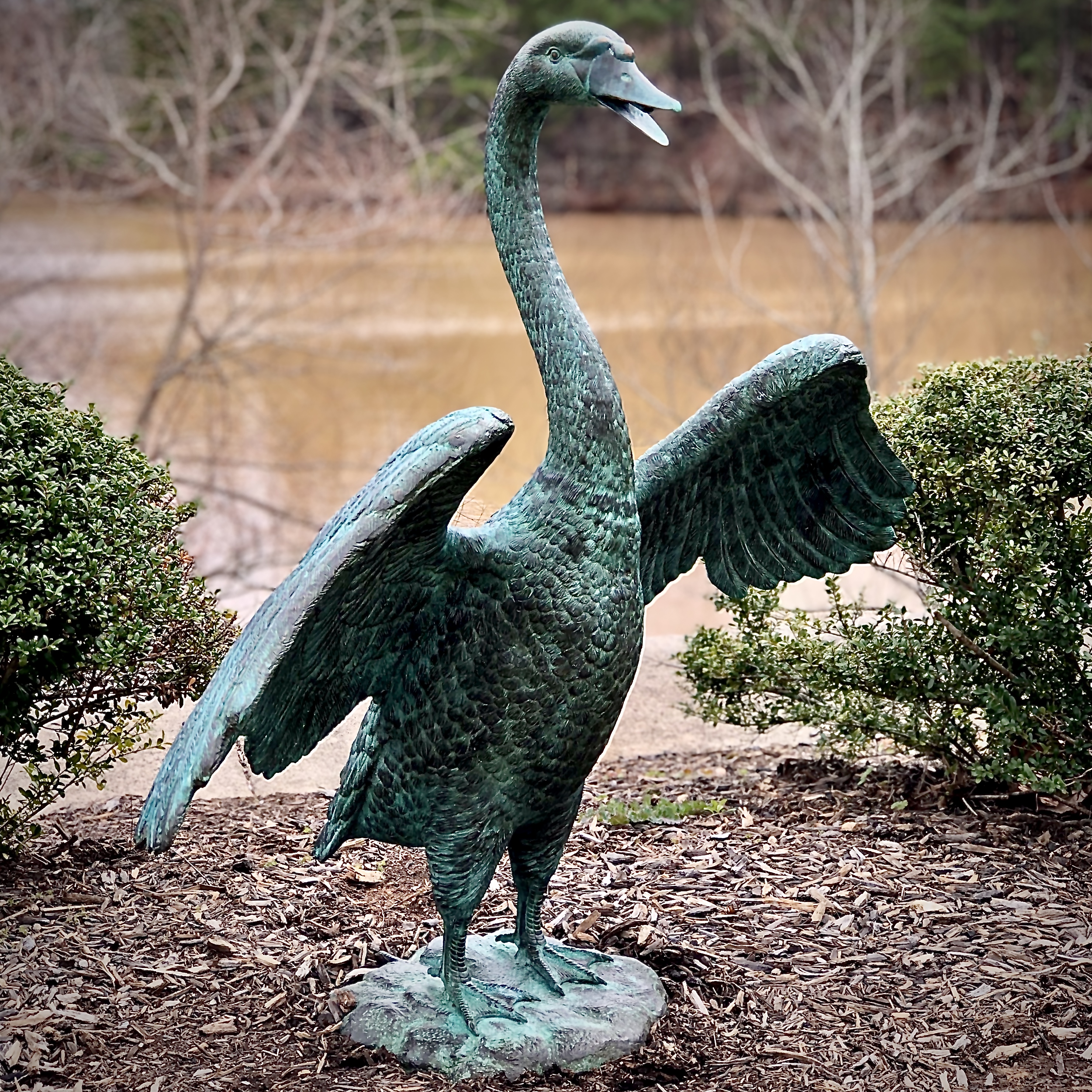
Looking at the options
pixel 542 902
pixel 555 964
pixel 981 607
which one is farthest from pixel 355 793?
pixel 981 607

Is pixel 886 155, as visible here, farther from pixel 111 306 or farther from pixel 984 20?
pixel 111 306

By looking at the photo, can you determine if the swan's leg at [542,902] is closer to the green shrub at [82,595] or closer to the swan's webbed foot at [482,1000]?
the swan's webbed foot at [482,1000]

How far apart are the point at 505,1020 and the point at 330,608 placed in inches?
45.3

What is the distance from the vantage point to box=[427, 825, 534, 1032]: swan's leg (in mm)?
2939

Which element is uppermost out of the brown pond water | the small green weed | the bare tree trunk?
the bare tree trunk

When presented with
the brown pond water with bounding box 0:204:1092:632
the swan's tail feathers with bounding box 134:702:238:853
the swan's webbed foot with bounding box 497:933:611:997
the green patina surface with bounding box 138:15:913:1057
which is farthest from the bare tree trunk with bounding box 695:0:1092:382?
the swan's tail feathers with bounding box 134:702:238:853

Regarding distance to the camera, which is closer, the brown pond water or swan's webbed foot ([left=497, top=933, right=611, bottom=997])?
swan's webbed foot ([left=497, top=933, right=611, bottom=997])

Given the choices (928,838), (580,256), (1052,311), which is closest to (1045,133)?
(1052,311)

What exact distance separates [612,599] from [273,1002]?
1395mm

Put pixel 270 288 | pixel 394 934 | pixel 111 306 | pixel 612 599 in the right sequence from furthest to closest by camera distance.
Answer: pixel 270 288, pixel 111 306, pixel 394 934, pixel 612 599

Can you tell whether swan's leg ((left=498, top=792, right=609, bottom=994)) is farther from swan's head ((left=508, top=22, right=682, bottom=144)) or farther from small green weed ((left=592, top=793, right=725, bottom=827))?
swan's head ((left=508, top=22, right=682, bottom=144))

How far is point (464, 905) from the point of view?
2.98 meters

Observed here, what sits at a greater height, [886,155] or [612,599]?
[886,155]

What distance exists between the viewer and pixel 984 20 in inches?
530
